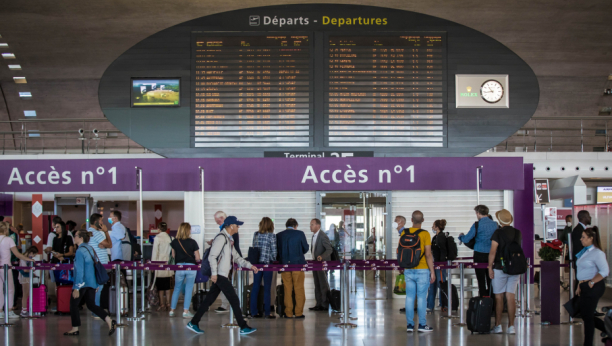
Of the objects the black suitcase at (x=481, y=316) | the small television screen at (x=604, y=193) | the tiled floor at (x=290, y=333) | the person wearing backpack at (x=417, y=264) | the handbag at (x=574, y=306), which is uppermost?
the small television screen at (x=604, y=193)

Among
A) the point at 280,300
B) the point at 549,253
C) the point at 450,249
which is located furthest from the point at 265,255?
the point at 549,253

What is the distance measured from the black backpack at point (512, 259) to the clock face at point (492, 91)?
14.8 feet

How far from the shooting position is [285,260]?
8.84 meters

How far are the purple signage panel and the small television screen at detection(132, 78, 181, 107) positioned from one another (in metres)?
1.12

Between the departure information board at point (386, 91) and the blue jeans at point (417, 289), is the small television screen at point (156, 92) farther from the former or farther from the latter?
the blue jeans at point (417, 289)

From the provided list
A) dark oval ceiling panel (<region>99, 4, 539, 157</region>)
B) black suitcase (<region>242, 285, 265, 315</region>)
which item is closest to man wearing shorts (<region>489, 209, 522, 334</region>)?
black suitcase (<region>242, 285, 265, 315</region>)

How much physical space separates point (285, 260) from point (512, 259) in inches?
136

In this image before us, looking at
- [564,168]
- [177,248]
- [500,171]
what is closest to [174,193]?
[177,248]

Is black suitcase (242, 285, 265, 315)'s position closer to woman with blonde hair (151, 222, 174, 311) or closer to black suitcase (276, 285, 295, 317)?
black suitcase (276, 285, 295, 317)

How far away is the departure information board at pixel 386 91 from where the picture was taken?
10672mm

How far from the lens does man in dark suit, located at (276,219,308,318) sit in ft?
28.4

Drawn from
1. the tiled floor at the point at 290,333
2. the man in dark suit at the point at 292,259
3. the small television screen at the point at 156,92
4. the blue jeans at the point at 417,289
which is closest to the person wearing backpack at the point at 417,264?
the blue jeans at the point at 417,289

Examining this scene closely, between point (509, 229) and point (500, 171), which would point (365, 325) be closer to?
point (509, 229)

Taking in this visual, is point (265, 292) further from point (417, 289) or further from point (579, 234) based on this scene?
point (579, 234)
